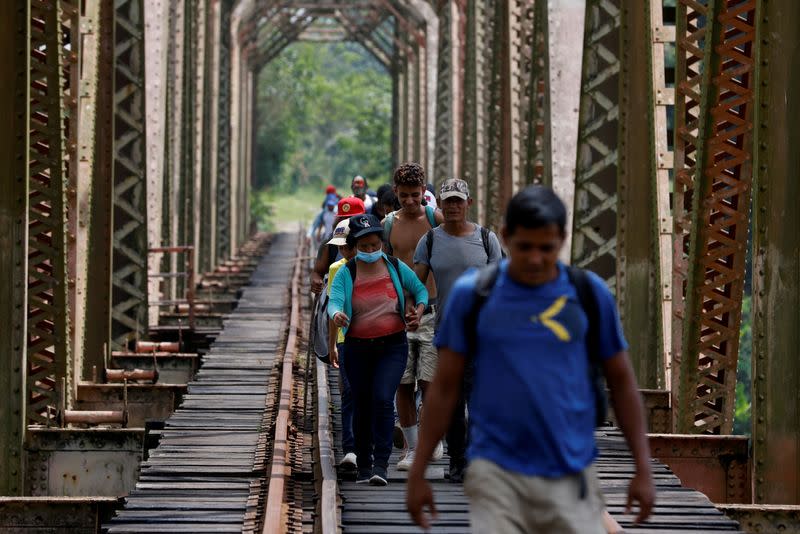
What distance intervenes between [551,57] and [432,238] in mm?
8154

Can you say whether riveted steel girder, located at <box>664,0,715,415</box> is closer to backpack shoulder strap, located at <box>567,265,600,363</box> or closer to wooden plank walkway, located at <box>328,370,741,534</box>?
wooden plank walkway, located at <box>328,370,741,534</box>

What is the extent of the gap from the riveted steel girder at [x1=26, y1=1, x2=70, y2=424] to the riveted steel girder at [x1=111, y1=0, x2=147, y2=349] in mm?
4378

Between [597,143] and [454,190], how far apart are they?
22.2 ft

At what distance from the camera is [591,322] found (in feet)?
16.9

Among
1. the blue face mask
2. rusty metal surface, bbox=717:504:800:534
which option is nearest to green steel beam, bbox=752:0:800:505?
rusty metal surface, bbox=717:504:800:534

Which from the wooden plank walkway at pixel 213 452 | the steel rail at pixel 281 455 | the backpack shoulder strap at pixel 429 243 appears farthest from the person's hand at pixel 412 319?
the wooden plank walkway at pixel 213 452

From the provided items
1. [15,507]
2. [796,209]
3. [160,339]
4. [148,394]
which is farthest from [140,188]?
[796,209]

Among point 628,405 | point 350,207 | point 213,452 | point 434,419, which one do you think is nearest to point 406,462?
point 213,452

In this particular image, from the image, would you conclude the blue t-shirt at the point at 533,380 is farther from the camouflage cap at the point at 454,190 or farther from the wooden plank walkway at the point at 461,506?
the camouflage cap at the point at 454,190

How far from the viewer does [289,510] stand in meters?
9.12

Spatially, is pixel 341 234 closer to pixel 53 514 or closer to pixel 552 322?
pixel 53 514

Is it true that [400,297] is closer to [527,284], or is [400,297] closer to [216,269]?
[527,284]

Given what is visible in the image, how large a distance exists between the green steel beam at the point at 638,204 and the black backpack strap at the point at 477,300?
27.3ft

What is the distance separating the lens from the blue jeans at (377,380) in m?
8.97
